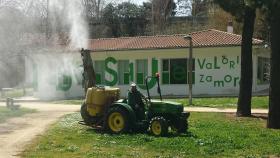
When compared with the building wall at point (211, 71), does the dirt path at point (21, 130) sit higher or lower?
lower

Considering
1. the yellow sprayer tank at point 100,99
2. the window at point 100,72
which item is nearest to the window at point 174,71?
the window at point 100,72

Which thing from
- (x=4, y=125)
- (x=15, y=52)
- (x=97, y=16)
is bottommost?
(x=4, y=125)

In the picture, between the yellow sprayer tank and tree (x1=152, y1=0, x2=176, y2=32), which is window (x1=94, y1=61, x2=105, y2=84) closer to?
tree (x1=152, y1=0, x2=176, y2=32)

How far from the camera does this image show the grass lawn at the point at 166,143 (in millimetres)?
12516

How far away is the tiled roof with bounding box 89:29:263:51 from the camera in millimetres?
37938

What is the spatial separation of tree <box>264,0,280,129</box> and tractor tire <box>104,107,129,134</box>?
453 cm

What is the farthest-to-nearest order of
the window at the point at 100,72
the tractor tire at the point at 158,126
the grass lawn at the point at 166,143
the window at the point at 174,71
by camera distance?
the window at the point at 100,72 < the window at the point at 174,71 < the tractor tire at the point at 158,126 < the grass lawn at the point at 166,143

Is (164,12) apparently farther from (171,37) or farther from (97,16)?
(171,37)

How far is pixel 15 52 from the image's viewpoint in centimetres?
3688

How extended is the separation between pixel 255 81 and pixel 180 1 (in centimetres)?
3114

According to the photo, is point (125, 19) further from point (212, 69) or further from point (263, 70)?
point (212, 69)

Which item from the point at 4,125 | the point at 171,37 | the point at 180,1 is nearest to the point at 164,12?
the point at 180,1

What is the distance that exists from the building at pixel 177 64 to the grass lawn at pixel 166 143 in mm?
19986

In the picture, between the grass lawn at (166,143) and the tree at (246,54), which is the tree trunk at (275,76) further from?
the tree at (246,54)
